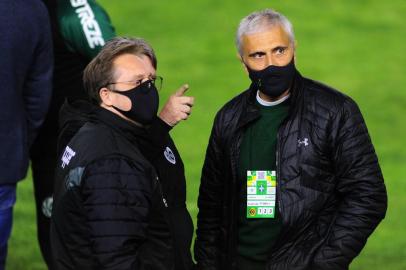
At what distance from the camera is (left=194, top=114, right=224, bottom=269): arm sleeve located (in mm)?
5160

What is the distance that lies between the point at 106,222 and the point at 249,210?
986 mm

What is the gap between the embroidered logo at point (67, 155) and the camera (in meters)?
4.32

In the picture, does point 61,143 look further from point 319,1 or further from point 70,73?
point 319,1

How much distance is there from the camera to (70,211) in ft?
13.9

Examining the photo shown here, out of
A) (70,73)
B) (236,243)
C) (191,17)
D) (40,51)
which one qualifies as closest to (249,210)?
(236,243)

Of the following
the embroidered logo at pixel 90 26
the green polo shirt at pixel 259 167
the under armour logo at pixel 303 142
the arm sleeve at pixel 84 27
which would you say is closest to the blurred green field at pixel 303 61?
the arm sleeve at pixel 84 27

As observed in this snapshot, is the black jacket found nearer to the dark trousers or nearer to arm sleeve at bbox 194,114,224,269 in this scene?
arm sleeve at bbox 194,114,224,269

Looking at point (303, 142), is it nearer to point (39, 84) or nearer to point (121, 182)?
point (121, 182)

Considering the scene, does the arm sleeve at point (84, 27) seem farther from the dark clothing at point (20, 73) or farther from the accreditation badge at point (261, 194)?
the accreditation badge at point (261, 194)

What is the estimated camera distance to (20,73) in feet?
19.2

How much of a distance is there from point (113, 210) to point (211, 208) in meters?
1.11

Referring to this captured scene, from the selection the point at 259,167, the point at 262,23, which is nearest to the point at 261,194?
the point at 259,167

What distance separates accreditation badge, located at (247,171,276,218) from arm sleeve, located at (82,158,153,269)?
2.80 ft

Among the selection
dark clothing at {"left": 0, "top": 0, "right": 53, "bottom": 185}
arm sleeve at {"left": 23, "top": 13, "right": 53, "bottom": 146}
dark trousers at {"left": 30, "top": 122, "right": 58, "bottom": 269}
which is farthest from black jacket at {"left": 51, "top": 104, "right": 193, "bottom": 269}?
dark trousers at {"left": 30, "top": 122, "right": 58, "bottom": 269}
